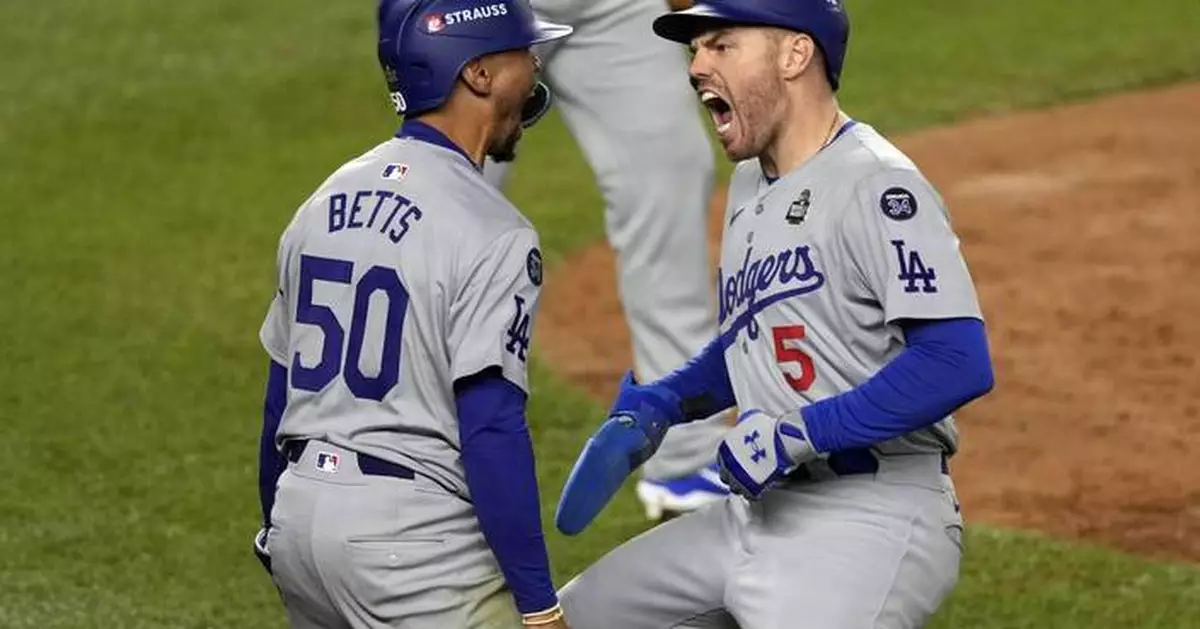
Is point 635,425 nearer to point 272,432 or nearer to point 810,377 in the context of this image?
point 810,377

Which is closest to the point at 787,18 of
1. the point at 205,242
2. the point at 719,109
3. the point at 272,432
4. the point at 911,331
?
the point at 719,109

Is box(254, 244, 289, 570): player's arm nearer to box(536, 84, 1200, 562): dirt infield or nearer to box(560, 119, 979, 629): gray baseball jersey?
box(560, 119, 979, 629): gray baseball jersey

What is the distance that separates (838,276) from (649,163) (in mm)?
2197

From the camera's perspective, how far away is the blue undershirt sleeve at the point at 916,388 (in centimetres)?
389

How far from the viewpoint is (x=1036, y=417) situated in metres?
7.21

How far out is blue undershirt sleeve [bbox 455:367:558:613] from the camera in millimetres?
3893

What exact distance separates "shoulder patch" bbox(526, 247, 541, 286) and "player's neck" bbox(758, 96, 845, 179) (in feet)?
1.66

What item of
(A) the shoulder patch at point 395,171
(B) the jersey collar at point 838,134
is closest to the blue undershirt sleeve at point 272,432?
(A) the shoulder patch at point 395,171

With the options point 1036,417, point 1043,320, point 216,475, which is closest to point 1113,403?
point 1036,417

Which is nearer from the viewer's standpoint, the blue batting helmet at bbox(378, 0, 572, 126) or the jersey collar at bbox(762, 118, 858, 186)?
the blue batting helmet at bbox(378, 0, 572, 126)

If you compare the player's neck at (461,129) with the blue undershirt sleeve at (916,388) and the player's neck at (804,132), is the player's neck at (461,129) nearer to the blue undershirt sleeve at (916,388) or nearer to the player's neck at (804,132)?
the player's neck at (804,132)

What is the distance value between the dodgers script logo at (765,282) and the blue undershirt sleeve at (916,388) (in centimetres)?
22

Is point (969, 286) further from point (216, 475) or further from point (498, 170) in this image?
point (216, 475)

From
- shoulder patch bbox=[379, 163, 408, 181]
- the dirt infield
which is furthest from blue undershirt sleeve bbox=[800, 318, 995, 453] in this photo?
the dirt infield
